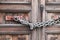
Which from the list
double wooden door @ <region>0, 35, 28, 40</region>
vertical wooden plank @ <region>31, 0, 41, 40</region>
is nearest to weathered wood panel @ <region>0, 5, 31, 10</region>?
vertical wooden plank @ <region>31, 0, 41, 40</region>

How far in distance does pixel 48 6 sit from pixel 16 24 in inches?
13.0

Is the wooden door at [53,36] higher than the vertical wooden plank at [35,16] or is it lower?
lower

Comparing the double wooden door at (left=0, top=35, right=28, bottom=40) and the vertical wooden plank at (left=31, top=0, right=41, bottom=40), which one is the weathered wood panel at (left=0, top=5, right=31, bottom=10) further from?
the double wooden door at (left=0, top=35, right=28, bottom=40)

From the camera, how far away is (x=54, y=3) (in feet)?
5.02

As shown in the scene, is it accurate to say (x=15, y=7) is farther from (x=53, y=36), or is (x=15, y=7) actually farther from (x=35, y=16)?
(x=53, y=36)

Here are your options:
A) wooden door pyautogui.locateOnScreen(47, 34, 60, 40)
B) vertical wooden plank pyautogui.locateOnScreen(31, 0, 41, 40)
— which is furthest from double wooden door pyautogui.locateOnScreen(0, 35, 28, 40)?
wooden door pyautogui.locateOnScreen(47, 34, 60, 40)

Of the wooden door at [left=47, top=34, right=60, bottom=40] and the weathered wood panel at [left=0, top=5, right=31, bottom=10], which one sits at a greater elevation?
the weathered wood panel at [left=0, top=5, right=31, bottom=10]

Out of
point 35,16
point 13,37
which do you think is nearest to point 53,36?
point 35,16

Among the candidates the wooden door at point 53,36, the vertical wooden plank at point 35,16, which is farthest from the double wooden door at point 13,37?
the wooden door at point 53,36

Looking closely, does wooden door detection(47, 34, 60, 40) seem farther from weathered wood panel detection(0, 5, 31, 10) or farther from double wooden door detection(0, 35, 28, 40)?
weathered wood panel detection(0, 5, 31, 10)

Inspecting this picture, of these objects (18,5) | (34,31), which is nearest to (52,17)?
(34,31)

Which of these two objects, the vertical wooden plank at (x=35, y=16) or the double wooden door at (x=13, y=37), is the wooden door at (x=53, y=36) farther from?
the double wooden door at (x=13, y=37)

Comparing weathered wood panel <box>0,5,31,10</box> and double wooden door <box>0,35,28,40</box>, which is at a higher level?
weathered wood panel <box>0,5,31,10</box>

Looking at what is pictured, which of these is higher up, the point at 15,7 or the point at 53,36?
the point at 15,7
